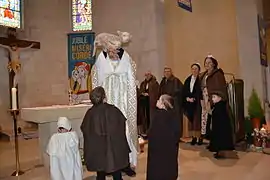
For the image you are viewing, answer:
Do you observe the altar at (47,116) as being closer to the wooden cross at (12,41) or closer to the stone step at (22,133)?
the stone step at (22,133)

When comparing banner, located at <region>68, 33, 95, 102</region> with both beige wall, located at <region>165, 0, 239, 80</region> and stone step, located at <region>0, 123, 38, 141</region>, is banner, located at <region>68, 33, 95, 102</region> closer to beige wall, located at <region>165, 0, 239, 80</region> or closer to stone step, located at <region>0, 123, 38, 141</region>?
stone step, located at <region>0, 123, 38, 141</region>

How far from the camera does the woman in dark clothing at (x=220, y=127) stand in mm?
5520

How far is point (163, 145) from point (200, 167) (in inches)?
67.2

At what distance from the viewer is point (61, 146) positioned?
13.0ft

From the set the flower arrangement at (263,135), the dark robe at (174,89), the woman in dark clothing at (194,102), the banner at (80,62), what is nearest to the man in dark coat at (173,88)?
the dark robe at (174,89)

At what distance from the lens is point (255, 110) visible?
6.60 meters

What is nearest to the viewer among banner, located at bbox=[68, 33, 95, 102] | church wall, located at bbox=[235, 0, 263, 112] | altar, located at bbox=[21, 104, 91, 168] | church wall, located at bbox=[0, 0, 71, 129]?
altar, located at bbox=[21, 104, 91, 168]

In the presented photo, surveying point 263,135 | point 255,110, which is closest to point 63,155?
point 263,135

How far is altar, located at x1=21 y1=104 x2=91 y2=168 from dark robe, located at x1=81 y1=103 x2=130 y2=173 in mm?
1405

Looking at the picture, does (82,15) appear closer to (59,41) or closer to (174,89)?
(59,41)

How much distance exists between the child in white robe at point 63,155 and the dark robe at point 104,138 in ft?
1.43

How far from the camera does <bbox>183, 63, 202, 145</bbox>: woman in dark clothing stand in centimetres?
670

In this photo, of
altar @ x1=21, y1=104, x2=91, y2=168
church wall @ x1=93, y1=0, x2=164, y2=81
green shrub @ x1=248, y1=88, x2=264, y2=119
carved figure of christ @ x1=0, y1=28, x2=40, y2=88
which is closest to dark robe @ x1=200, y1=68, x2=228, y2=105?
green shrub @ x1=248, y1=88, x2=264, y2=119

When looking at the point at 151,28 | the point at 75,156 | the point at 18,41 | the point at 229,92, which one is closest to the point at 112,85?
the point at 75,156
